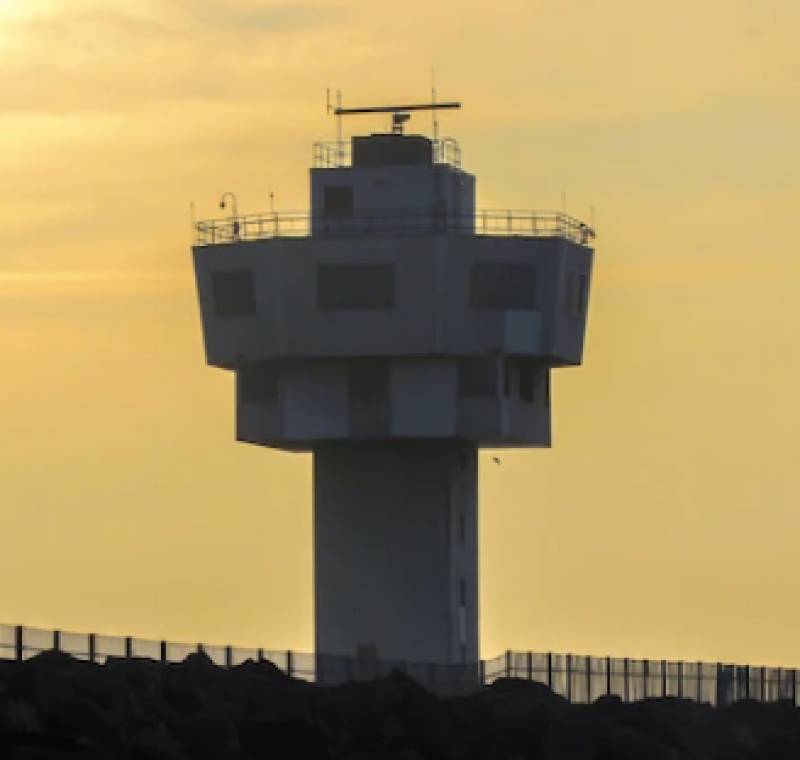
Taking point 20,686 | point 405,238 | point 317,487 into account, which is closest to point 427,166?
point 405,238

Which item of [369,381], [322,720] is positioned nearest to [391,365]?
[369,381]

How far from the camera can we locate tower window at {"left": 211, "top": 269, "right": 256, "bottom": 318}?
316 feet

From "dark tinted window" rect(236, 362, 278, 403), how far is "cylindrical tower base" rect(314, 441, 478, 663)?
220 cm

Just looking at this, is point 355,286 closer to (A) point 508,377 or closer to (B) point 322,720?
(A) point 508,377

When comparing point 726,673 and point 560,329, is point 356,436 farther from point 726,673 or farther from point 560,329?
point 726,673

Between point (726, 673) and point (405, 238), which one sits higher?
point (405, 238)

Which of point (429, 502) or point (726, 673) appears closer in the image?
point (726, 673)

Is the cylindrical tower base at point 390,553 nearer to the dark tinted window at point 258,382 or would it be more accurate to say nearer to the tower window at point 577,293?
the dark tinted window at point 258,382

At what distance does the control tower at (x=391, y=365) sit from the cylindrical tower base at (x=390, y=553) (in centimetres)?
4

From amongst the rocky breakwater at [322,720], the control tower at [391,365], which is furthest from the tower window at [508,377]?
the rocky breakwater at [322,720]

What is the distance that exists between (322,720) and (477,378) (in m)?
39.1

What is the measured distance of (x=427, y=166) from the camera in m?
96.8

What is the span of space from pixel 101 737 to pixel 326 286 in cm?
4520

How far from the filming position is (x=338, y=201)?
3812 inches
